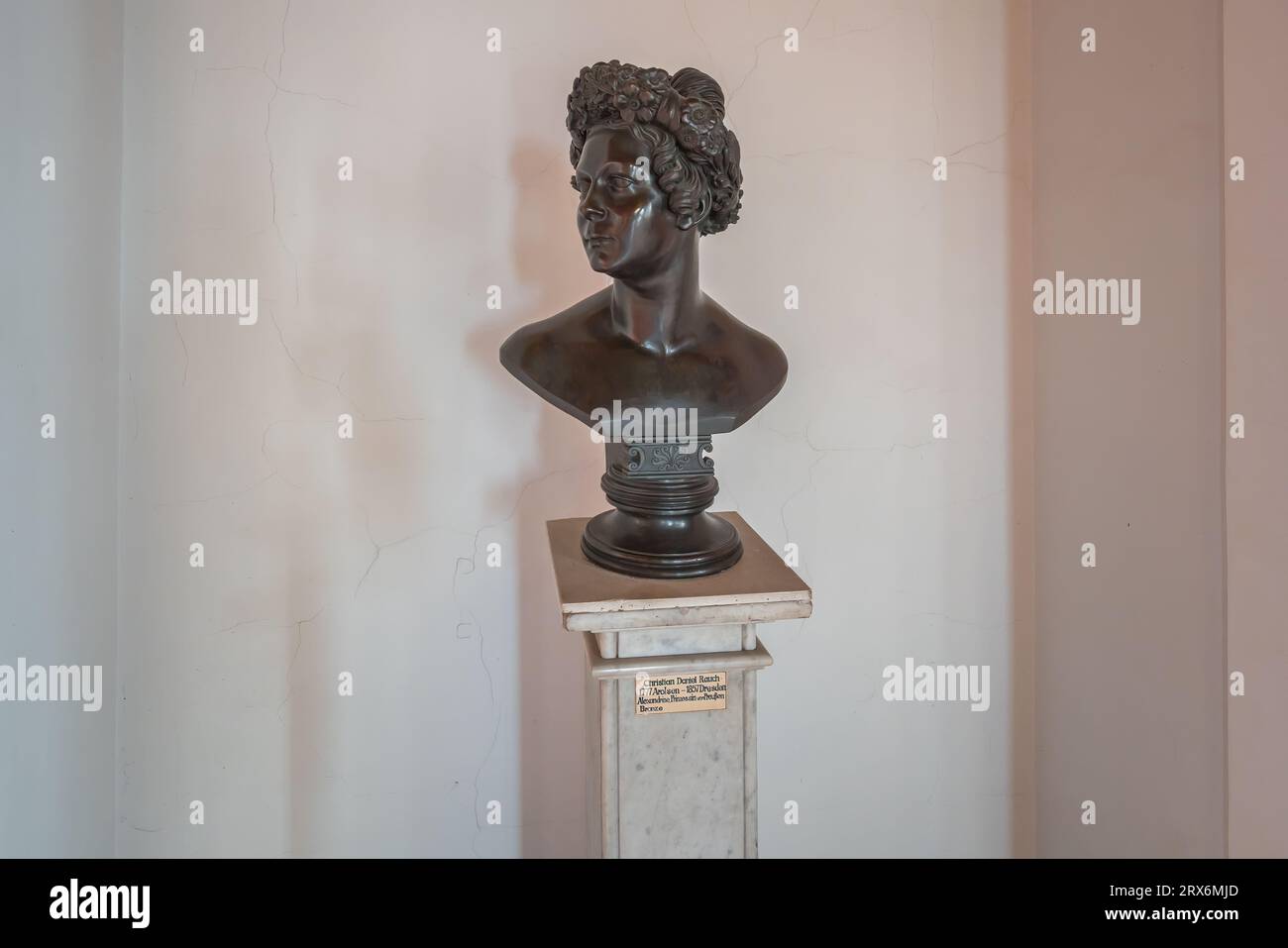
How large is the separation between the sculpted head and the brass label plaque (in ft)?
2.23

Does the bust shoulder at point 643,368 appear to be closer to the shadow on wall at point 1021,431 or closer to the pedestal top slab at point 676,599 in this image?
the pedestal top slab at point 676,599

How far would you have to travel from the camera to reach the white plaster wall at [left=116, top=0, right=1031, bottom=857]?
1713 mm

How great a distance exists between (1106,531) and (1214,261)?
606mm

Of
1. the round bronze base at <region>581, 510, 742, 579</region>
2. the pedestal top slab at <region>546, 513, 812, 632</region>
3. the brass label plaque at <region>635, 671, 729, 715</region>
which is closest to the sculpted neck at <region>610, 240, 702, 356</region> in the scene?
the round bronze base at <region>581, 510, 742, 579</region>

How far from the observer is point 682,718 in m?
1.25

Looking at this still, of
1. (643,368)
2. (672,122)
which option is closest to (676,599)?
(643,368)

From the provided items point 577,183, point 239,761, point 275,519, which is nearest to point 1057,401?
point 577,183

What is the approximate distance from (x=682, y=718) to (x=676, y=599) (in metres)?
0.22

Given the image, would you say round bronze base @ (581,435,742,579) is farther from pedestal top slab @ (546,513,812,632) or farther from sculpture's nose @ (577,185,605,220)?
sculpture's nose @ (577,185,605,220)

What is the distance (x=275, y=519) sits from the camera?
1.77m

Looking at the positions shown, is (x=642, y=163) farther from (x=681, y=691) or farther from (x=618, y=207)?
(x=681, y=691)

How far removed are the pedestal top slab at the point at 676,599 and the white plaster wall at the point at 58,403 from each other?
1.07m

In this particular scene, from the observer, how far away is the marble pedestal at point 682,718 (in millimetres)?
1215

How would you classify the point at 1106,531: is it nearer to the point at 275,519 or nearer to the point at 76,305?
the point at 275,519
